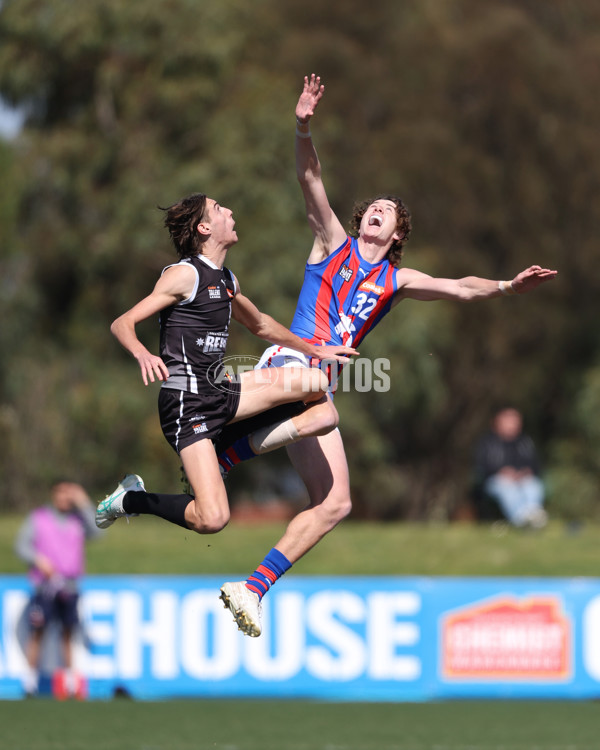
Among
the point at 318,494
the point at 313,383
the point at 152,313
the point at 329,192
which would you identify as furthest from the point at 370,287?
the point at 329,192

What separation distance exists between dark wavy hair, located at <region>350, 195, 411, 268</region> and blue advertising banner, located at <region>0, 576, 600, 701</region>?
22.2 feet

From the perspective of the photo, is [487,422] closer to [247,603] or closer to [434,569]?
[434,569]

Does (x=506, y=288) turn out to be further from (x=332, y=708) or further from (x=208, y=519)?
(x=332, y=708)

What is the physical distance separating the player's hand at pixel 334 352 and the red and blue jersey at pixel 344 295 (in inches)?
12.7

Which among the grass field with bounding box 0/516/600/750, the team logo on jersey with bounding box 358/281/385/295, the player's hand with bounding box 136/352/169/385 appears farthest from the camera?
the grass field with bounding box 0/516/600/750

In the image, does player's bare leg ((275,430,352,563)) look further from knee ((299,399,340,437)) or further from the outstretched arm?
the outstretched arm

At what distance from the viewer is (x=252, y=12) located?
2734 cm

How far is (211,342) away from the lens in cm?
748

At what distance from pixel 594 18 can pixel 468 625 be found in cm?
2038

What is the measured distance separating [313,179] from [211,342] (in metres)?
1.22

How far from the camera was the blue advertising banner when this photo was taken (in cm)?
1429

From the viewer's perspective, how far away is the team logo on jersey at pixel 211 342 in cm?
745

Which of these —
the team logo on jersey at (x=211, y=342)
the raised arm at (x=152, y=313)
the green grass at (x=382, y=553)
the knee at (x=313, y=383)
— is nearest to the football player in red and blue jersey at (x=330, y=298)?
the knee at (x=313, y=383)

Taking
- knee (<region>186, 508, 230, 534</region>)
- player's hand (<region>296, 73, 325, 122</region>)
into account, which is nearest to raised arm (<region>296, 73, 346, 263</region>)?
player's hand (<region>296, 73, 325, 122</region>)
